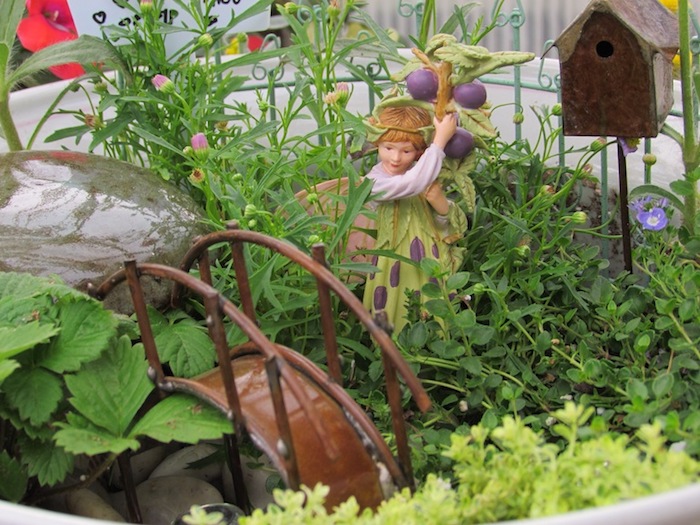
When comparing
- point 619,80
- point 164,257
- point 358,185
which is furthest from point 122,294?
point 619,80

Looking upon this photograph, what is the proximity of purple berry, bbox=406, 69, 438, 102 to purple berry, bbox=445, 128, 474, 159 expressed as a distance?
51mm

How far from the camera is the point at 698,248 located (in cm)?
118

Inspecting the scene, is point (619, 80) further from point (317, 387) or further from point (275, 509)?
point (275, 509)

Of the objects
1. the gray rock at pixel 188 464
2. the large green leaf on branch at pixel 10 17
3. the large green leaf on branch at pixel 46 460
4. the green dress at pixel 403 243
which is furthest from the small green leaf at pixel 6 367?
the large green leaf on branch at pixel 10 17

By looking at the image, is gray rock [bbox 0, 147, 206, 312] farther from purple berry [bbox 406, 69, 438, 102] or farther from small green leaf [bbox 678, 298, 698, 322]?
small green leaf [bbox 678, 298, 698, 322]

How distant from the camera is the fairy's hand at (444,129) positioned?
112cm

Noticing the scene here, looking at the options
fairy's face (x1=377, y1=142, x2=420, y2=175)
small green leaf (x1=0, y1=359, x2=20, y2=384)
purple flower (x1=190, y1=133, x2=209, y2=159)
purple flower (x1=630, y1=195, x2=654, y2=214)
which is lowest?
small green leaf (x1=0, y1=359, x2=20, y2=384)

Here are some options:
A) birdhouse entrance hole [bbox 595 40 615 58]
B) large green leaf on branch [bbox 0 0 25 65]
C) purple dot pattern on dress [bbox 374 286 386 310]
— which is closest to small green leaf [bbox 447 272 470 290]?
purple dot pattern on dress [bbox 374 286 386 310]

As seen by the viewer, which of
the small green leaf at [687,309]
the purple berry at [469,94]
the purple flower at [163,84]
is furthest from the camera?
the purple flower at [163,84]

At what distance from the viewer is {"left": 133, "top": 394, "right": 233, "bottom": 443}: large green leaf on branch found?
0.92 m

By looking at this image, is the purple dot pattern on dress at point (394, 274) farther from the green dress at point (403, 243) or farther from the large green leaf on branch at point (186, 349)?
the large green leaf on branch at point (186, 349)

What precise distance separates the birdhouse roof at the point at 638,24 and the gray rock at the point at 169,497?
68 cm

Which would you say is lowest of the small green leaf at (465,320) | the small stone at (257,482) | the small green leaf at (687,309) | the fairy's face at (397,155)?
the small stone at (257,482)

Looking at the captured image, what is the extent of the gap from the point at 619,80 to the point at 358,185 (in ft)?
1.13
